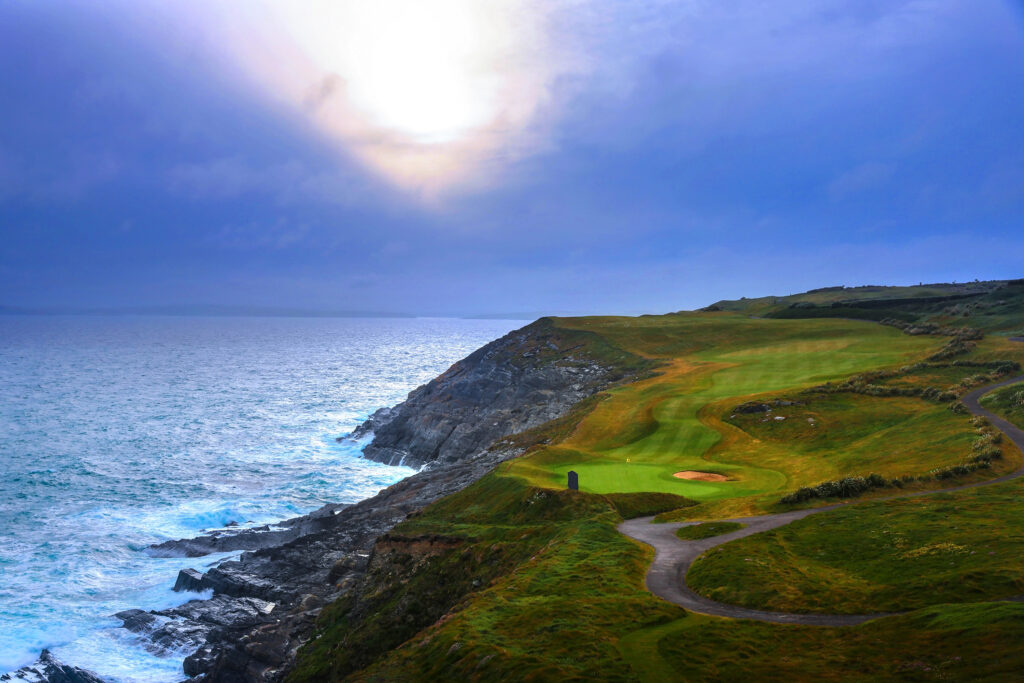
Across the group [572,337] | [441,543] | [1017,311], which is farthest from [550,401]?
[1017,311]

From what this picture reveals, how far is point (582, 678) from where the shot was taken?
12.7 metres

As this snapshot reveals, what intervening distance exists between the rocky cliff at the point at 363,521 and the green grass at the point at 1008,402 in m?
29.0

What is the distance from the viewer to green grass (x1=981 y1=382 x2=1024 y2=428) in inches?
1251

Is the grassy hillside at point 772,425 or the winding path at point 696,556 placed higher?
the grassy hillside at point 772,425

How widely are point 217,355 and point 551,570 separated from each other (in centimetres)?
17402

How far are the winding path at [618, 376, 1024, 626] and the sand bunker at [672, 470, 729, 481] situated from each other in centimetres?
653

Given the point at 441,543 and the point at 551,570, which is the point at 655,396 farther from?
the point at 551,570

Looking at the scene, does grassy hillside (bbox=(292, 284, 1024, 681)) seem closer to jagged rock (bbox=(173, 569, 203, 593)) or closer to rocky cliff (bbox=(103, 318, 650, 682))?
rocky cliff (bbox=(103, 318, 650, 682))

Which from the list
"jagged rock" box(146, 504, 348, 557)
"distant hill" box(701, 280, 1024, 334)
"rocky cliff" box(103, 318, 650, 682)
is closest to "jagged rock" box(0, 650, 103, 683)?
"rocky cliff" box(103, 318, 650, 682)

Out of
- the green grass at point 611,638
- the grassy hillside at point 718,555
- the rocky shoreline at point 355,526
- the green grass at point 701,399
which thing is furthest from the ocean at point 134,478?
the green grass at point 701,399

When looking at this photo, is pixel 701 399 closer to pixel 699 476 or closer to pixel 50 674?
pixel 699 476

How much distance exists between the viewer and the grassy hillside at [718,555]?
510 inches

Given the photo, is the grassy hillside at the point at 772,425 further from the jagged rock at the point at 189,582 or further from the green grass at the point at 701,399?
the jagged rock at the point at 189,582

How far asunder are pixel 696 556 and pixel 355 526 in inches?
1006
